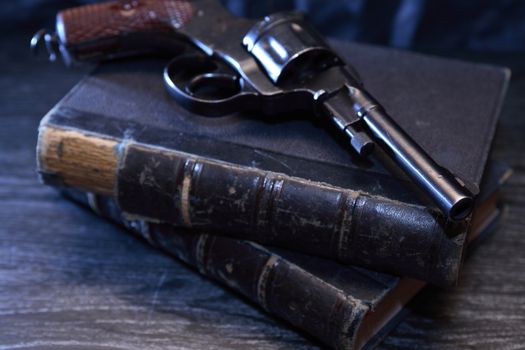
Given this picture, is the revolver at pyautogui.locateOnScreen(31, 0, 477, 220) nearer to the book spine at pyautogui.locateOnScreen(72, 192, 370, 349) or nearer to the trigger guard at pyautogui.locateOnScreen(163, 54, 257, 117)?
the trigger guard at pyautogui.locateOnScreen(163, 54, 257, 117)

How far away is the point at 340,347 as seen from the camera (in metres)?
0.87

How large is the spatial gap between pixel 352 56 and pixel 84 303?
0.53 meters

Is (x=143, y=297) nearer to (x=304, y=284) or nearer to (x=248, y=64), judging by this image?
(x=304, y=284)

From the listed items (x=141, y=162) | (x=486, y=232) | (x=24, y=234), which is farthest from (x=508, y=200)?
(x=24, y=234)

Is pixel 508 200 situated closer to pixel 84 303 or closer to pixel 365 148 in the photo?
pixel 365 148

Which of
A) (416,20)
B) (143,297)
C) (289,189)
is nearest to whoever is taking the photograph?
(289,189)

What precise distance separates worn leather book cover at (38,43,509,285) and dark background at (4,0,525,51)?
1.12 ft

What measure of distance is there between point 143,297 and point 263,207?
8.6 inches

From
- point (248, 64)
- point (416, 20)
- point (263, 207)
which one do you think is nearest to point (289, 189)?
point (263, 207)

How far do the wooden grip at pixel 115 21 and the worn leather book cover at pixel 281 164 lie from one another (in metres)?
0.05

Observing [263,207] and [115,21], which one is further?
[115,21]

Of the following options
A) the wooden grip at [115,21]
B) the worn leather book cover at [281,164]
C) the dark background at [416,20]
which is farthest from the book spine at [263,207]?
the dark background at [416,20]

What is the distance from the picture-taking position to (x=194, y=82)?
100 centimetres

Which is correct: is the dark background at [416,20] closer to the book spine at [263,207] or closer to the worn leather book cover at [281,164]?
the worn leather book cover at [281,164]
